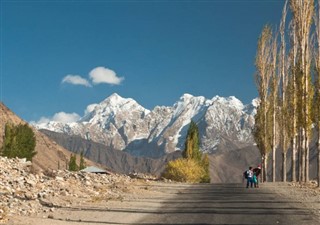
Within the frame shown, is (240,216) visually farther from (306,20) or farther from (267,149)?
(267,149)

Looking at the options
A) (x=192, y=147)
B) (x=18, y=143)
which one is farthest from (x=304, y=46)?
(x=18, y=143)

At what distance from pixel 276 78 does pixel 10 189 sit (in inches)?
1755

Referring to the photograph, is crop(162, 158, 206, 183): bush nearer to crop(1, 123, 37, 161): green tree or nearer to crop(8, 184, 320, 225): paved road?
crop(8, 184, 320, 225): paved road

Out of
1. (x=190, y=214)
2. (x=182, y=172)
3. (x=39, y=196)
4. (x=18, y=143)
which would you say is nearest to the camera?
(x=190, y=214)

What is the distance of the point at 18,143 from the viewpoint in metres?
120

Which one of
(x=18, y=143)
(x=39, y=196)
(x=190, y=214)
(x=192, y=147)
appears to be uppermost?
(x=18, y=143)

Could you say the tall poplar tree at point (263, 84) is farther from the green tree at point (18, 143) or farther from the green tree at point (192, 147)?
the green tree at point (18, 143)

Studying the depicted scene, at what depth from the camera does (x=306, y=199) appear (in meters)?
29.1

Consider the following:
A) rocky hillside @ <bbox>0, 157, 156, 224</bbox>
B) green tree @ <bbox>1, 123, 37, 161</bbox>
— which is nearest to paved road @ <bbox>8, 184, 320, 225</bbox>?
rocky hillside @ <bbox>0, 157, 156, 224</bbox>

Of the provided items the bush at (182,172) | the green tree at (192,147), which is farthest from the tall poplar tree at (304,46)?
the green tree at (192,147)

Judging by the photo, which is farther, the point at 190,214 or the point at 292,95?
the point at 292,95

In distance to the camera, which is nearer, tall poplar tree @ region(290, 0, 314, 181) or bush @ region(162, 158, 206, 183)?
tall poplar tree @ region(290, 0, 314, 181)

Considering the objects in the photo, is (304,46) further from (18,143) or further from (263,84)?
(18,143)

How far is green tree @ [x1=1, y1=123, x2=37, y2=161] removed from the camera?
110131 millimetres
